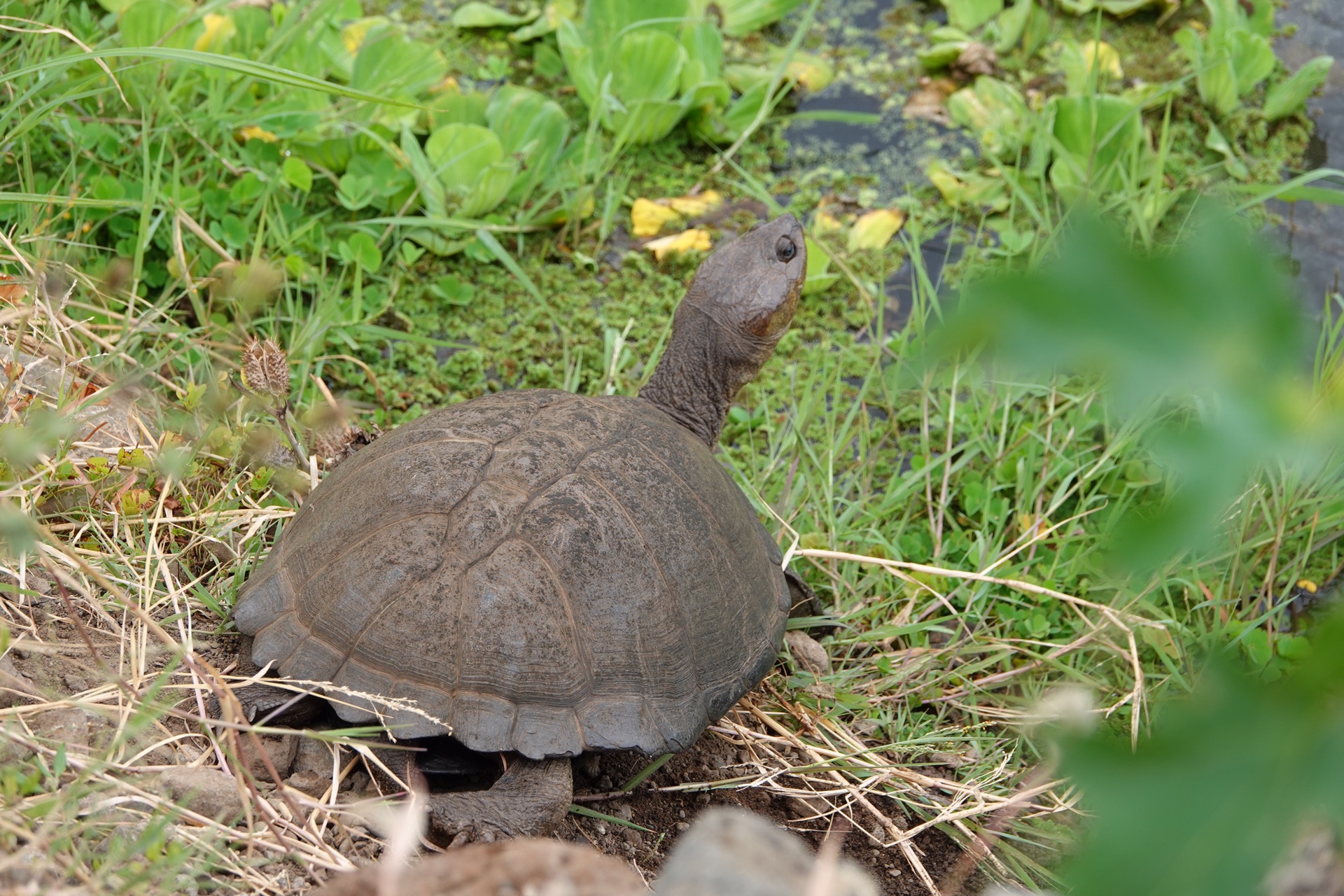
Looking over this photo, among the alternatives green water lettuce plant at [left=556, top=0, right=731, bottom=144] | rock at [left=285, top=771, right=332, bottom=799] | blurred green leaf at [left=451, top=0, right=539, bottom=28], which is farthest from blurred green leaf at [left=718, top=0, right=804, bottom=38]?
rock at [left=285, top=771, right=332, bottom=799]

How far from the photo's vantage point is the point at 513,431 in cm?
→ 211

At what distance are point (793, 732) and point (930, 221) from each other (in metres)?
2.31

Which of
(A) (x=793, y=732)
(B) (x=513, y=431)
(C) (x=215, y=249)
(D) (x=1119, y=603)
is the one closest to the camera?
(B) (x=513, y=431)

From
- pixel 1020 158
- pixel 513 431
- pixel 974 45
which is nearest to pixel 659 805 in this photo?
pixel 513 431

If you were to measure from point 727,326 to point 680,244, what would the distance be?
1.03 meters

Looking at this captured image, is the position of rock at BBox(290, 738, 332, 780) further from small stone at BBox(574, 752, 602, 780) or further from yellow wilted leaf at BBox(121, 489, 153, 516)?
yellow wilted leaf at BBox(121, 489, 153, 516)

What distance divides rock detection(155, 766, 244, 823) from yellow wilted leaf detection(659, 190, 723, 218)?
110 inches

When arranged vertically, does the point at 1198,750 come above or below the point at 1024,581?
above

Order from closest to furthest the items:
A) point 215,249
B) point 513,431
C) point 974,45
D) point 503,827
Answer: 1. point 503,827
2. point 513,431
3. point 215,249
4. point 974,45

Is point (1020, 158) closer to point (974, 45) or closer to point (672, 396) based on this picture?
point (974, 45)

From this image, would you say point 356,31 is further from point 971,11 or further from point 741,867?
point 741,867

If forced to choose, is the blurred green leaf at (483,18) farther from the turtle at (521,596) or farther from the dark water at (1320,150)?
the dark water at (1320,150)

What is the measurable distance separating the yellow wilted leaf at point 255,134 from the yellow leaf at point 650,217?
4.13 ft

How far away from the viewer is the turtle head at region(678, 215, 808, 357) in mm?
2812
